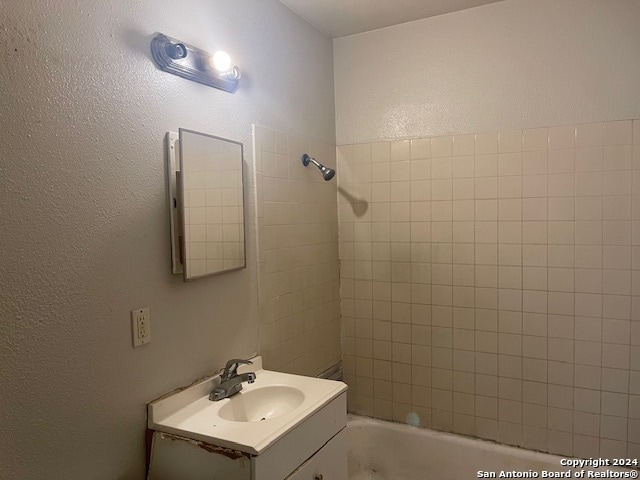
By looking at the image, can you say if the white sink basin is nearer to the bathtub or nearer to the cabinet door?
the cabinet door

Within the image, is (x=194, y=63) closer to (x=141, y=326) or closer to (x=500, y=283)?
(x=141, y=326)

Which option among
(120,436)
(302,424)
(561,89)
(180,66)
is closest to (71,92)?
(180,66)

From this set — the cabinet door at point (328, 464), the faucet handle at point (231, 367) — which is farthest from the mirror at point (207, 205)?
the cabinet door at point (328, 464)

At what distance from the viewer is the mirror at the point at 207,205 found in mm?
1566

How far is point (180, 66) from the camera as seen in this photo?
5.08 feet

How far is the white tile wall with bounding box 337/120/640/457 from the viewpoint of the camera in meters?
2.09

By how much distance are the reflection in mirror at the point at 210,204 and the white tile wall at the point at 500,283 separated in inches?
38.0

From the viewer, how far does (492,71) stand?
7.46 ft

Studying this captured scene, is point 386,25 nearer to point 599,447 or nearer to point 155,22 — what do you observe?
point 155,22

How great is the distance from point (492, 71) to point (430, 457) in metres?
2.01

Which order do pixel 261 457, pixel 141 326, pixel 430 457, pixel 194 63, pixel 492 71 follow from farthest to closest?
1. pixel 430 457
2. pixel 492 71
3. pixel 194 63
4. pixel 141 326
5. pixel 261 457

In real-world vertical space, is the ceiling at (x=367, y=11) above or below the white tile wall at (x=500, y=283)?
above

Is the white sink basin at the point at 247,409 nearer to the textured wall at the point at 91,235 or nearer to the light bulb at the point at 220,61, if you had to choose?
the textured wall at the point at 91,235

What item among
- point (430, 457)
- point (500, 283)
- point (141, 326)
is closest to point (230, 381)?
point (141, 326)
